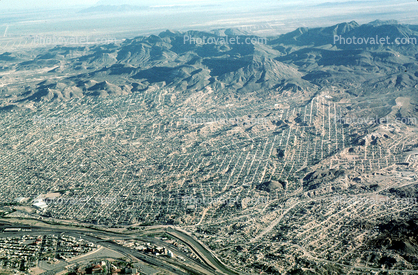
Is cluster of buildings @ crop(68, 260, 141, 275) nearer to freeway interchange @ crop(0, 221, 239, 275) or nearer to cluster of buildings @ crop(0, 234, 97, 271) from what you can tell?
freeway interchange @ crop(0, 221, 239, 275)

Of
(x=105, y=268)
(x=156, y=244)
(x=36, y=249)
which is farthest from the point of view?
(x=156, y=244)

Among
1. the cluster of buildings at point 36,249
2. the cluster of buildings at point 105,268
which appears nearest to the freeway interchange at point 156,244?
the cluster of buildings at point 36,249

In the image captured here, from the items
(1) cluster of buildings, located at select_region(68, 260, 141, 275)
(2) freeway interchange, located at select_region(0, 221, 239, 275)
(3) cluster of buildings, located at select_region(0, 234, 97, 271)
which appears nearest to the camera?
(1) cluster of buildings, located at select_region(68, 260, 141, 275)

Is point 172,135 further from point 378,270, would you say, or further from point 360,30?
point 360,30

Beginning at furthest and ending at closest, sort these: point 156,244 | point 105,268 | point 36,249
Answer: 1. point 156,244
2. point 36,249
3. point 105,268

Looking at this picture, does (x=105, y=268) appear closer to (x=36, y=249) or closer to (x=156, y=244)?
(x=156, y=244)

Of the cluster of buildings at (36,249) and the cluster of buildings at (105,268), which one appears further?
the cluster of buildings at (36,249)

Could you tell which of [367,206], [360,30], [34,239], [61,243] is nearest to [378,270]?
[367,206]

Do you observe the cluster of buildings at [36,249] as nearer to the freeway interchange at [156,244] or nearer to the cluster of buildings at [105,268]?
the freeway interchange at [156,244]

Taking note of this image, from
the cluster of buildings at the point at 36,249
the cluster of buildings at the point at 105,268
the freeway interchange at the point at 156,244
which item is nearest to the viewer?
the cluster of buildings at the point at 105,268

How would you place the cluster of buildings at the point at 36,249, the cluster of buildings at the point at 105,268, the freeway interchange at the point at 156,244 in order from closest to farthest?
the cluster of buildings at the point at 105,268
the freeway interchange at the point at 156,244
the cluster of buildings at the point at 36,249

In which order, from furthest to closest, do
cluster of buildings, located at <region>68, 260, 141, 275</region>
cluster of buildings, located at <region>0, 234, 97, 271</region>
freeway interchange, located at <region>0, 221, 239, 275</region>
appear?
cluster of buildings, located at <region>0, 234, 97, 271</region>
freeway interchange, located at <region>0, 221, 239, 275</region>
cluster of buildings, located at <region>68, 260, 141, 275</region>

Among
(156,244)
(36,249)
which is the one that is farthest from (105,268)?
(36,249)

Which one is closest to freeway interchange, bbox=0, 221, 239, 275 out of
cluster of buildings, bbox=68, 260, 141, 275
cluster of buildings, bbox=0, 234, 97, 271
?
cluster of buildings, bbox=0, 234, 97, 271
